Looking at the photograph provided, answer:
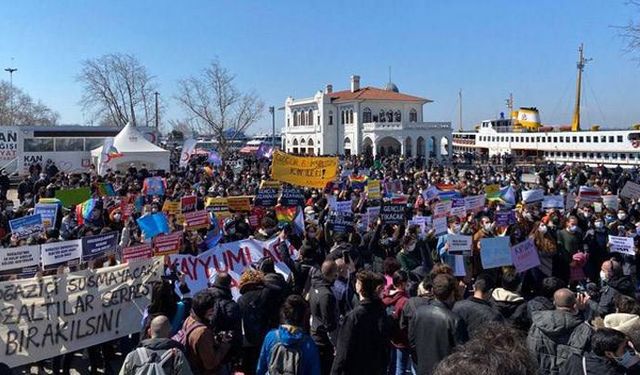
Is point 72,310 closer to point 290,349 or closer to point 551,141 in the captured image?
point 290,349

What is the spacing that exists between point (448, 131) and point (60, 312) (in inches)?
2534

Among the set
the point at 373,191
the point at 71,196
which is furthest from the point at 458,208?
the point at 71,196

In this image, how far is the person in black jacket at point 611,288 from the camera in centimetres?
654

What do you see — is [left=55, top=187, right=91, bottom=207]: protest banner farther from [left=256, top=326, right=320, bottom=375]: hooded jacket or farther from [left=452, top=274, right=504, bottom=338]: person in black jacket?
[left=452, top=274, right=504, bottom=338]: person in black jacket

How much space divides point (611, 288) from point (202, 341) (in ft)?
15.8

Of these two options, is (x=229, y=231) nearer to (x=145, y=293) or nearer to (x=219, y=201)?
(x=219, y=201)

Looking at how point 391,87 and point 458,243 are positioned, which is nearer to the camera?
point 458,243

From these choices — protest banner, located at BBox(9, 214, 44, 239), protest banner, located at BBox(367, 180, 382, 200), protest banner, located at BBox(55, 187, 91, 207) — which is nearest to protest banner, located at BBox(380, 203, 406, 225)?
protest banner, located at BBox(367, 180, 382, 200)

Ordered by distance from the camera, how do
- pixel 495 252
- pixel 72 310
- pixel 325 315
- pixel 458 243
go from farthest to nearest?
pixel 458 243, pixel 495 252, pixel 72 310, pixel 325 315

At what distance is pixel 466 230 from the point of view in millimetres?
10742

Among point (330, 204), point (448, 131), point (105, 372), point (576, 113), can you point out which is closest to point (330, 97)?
point (448, 131)

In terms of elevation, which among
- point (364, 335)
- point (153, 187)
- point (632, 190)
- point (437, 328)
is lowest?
point (364, 335)

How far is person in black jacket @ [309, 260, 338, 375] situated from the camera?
5.82m

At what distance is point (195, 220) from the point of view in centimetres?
1125
